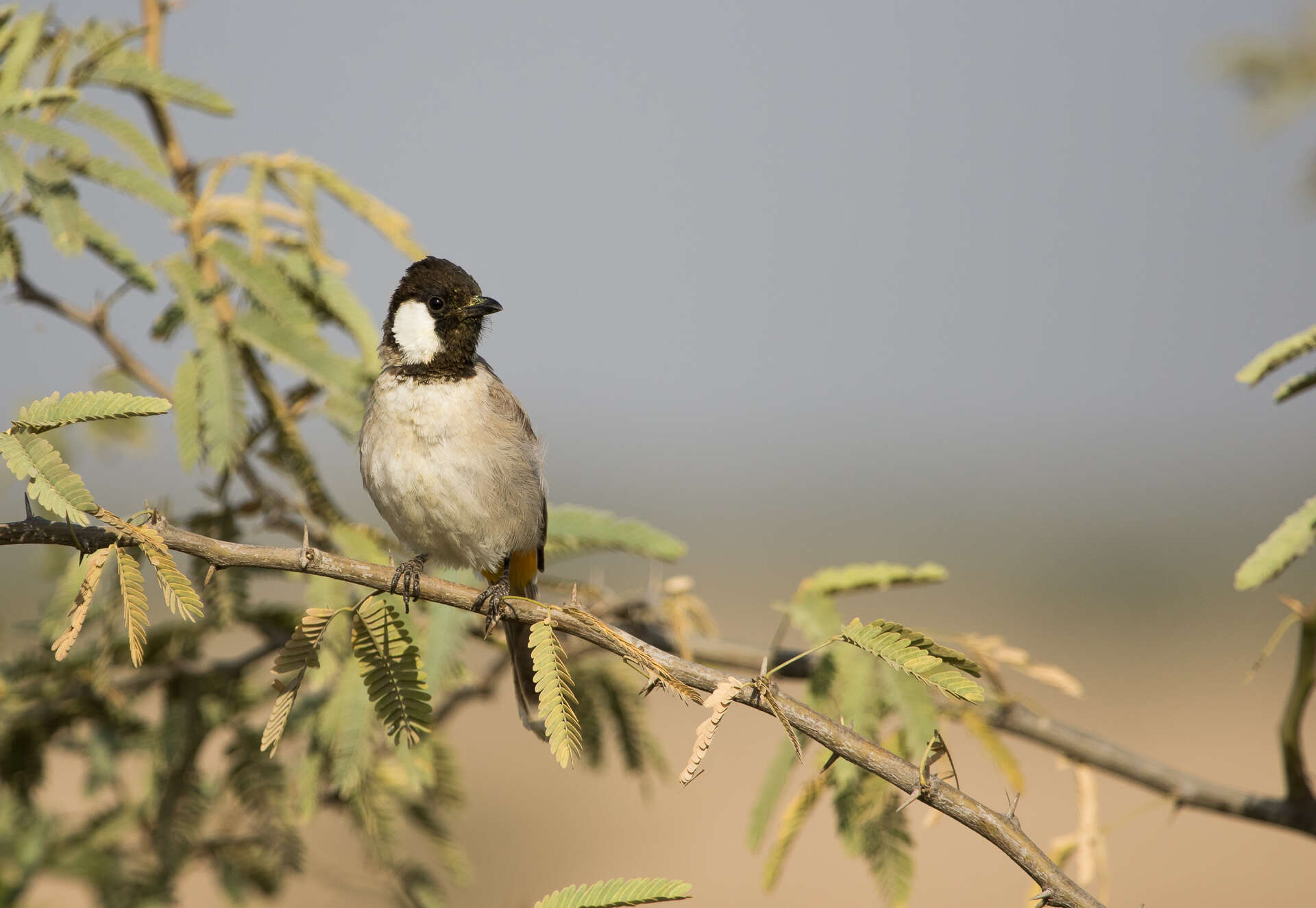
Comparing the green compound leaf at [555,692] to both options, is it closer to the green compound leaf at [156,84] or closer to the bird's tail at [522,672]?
the bird's tail at [522,672]

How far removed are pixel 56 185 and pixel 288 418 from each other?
2.97 ft

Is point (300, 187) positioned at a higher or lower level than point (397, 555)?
higher

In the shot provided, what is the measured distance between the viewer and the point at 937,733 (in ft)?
5.54

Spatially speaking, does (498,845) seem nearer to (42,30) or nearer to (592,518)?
(592,518)

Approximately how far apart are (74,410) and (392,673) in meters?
0.72

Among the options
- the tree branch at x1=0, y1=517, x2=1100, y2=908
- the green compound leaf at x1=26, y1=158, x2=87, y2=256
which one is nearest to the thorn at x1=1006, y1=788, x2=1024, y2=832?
the tree branch at x1=0, y1=517, x2=1100, y2=908

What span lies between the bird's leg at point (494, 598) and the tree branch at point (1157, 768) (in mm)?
765

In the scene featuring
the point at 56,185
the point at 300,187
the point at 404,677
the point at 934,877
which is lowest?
the point at 934,877

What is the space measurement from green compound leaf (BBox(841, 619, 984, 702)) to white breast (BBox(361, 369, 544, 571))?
1878 millimetres

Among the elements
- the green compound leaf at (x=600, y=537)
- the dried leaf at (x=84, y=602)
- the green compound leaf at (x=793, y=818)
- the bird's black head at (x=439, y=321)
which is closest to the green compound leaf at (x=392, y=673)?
the dried leaf at (x=84, y=602)

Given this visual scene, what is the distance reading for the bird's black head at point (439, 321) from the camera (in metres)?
3.71

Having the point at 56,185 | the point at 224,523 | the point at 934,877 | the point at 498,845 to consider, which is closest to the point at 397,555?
the point at 224,523

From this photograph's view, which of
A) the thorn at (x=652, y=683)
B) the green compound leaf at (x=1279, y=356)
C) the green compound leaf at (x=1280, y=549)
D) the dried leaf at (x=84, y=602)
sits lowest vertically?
the dried leaf at (x=84, y=602)

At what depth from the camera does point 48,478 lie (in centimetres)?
170
